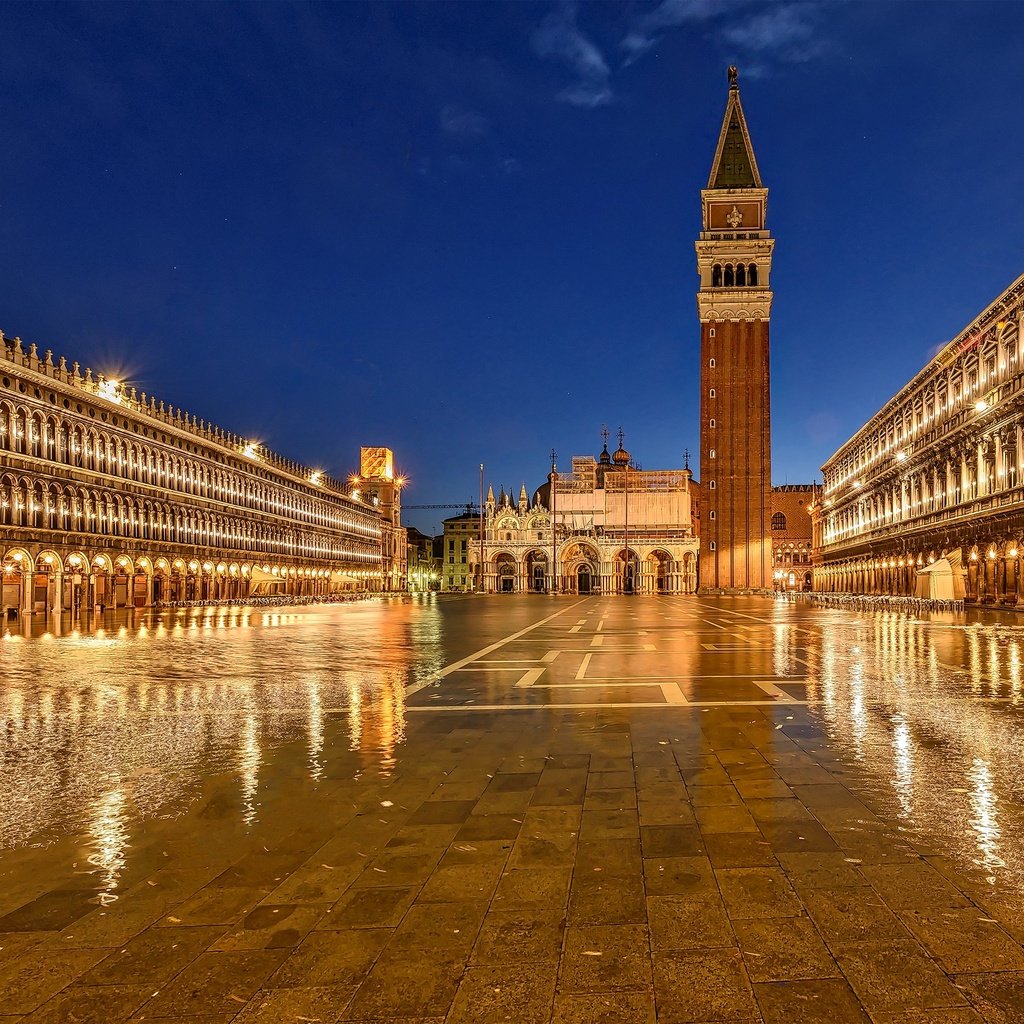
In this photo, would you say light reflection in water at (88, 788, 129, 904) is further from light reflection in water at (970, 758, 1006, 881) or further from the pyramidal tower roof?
the pyramidal tower roof

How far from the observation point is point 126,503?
53.4m

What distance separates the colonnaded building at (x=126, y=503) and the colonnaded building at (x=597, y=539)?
103 ft

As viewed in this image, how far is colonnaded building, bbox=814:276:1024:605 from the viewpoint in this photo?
35.9 metres

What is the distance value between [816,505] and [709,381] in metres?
19.9

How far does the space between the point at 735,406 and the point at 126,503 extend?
68.4 meters

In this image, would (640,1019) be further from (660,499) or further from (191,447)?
(660,499)

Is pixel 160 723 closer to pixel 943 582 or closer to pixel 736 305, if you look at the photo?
pixel 943 582

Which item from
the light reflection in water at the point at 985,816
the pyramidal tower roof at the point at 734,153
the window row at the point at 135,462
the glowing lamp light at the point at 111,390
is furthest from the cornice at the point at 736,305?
the light reflection in water at the point at 985,816

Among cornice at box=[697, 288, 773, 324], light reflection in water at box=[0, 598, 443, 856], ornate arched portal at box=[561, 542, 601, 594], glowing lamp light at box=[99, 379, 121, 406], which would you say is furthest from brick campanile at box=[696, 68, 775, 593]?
light reflection in water at box=[0, 598, 443, 856]

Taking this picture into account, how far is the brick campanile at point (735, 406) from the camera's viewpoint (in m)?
91.7

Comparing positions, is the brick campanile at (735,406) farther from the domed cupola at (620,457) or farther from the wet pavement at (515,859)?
the wet pavement at (515,859)

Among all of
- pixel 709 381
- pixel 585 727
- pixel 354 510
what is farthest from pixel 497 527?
pixel 585 727

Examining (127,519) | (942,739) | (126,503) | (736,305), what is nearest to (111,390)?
(126,503)

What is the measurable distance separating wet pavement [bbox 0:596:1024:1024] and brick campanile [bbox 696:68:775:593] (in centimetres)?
8356
